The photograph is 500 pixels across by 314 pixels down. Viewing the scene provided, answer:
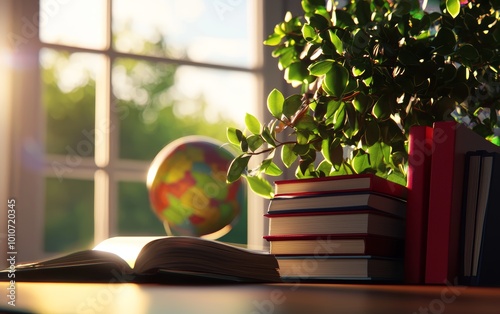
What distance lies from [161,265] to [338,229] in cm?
29

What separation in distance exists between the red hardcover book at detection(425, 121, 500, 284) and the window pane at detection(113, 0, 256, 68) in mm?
1565

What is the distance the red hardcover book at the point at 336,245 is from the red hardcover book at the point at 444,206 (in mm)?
88

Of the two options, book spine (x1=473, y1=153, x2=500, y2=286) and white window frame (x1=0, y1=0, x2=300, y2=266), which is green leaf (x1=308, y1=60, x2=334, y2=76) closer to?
book spine (x1=473, y1=153, x2=500, y2=286)

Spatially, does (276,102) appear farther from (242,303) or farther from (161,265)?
(242,303)

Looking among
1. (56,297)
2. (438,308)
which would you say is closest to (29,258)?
(56,297)

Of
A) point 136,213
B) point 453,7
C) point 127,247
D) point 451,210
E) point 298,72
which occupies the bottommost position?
point 136,213

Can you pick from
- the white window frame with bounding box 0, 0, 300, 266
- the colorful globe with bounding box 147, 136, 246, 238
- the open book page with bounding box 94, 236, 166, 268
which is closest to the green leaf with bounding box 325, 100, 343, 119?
the open book page with bounding box 94, 236, 166, 268

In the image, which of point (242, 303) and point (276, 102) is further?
point (276, 102)

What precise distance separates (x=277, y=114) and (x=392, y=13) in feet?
0.88

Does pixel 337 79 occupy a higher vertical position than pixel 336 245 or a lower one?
higher

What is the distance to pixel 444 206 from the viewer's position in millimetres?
1188

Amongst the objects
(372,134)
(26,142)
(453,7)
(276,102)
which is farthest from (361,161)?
(26,142)

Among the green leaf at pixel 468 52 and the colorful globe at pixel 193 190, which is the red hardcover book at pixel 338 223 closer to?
the green leaf at pixel 468 52

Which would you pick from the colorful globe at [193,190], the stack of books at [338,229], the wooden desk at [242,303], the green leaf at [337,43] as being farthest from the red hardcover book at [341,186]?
the colorful globe at [193,190]
